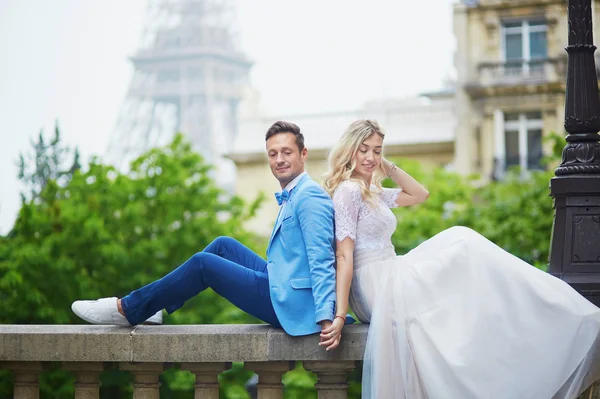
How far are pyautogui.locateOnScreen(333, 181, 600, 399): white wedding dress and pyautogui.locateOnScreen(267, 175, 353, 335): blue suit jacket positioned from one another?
0.37 metres

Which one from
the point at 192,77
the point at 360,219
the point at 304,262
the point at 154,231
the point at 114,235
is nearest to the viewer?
the point at 304,262

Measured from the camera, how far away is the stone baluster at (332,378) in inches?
263

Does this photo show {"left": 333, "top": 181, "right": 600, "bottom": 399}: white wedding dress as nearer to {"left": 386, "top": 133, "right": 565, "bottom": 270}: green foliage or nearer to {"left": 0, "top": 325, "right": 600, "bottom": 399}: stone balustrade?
{"left": 0, "top": 325, "right": 600, "bottom": 399}: stone balustrade

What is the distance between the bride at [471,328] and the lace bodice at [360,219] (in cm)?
30

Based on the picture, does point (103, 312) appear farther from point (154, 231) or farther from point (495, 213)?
point (495, 213)

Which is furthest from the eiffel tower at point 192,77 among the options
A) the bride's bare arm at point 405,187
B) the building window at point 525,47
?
the bride's bare arm at point 405,187

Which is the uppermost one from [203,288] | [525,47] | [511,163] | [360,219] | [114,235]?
[525,47]

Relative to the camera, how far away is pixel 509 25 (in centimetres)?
3912

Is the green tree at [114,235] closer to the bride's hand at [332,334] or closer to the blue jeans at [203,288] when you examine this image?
the blue jeans at [203,288]

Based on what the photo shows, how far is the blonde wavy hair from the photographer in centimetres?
707

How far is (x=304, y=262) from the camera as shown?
22.2 feet

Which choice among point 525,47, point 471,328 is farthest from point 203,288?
point 525,47

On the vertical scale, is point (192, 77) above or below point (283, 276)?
above

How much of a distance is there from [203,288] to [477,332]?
189cm
